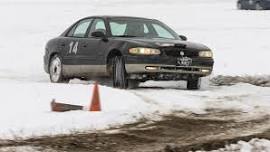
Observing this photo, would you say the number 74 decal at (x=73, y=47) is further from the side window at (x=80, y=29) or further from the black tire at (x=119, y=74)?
the black tire at (x=119, y=74)

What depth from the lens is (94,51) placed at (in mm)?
12367

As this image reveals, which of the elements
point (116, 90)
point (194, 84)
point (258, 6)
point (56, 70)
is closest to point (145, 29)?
point (194, 84)

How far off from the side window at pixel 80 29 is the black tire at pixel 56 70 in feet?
1.82

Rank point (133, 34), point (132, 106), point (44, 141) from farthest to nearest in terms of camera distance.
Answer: point (133, 34) < point (132, 106) < point (44, 141)

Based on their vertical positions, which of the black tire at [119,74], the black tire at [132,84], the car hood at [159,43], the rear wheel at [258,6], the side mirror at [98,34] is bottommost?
the rear wheel at [258,6]

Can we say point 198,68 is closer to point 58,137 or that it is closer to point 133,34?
point 133,34

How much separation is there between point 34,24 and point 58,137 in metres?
24.7

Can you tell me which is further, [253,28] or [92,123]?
[253,28]

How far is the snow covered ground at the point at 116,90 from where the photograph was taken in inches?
316

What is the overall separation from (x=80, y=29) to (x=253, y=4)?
84.8 feet

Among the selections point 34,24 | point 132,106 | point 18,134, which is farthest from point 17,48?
point 18,134

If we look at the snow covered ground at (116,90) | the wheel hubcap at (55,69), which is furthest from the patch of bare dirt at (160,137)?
the wheel hubcap at (55,69)

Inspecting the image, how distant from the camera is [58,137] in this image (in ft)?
23.2

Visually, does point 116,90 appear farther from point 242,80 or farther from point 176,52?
point 242,80
